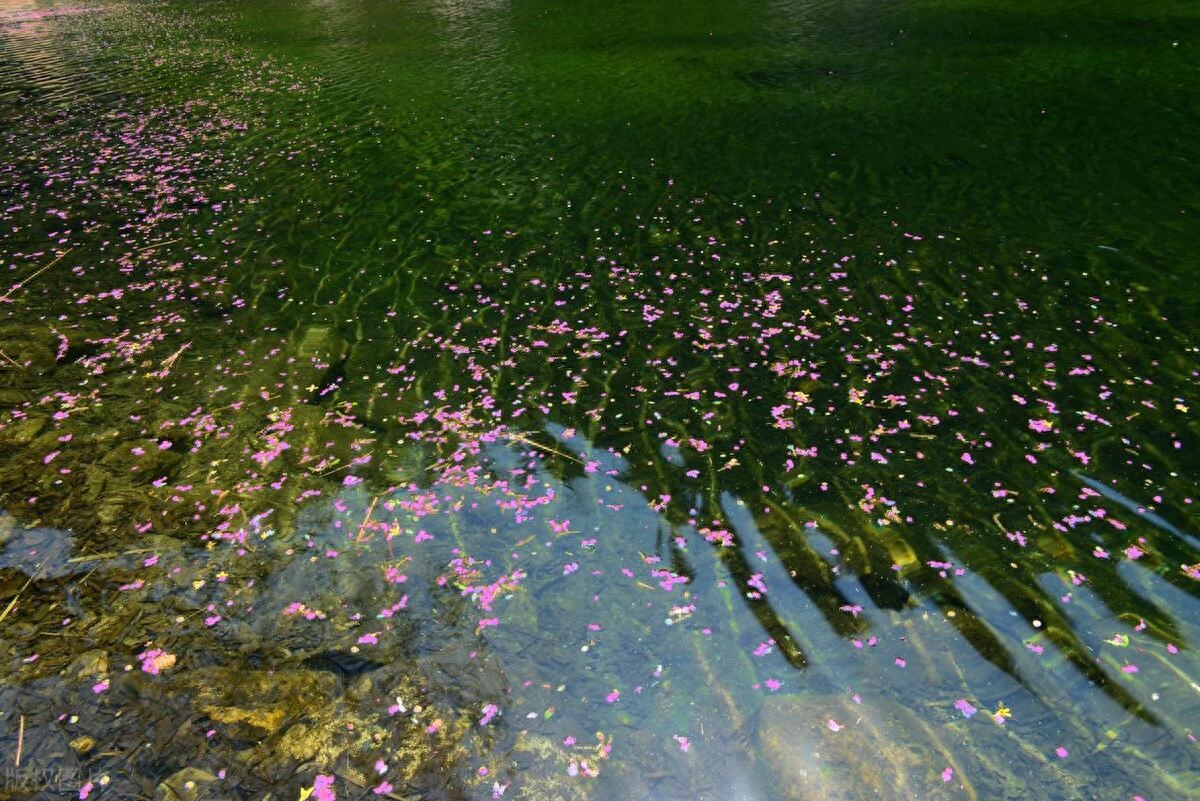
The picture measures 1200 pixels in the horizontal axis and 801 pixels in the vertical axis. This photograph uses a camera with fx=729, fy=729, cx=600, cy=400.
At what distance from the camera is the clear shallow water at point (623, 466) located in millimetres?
7871

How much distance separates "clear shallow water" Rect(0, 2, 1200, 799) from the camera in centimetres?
787

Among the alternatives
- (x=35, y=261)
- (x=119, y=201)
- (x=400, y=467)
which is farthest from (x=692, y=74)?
(x=400, y=467)

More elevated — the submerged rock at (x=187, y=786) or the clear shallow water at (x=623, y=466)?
the clear shallow water at (x=623, y=466)

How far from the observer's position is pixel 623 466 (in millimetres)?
11648

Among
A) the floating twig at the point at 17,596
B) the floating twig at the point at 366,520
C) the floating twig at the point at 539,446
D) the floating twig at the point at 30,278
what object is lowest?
the floating twig at the point at 17,596

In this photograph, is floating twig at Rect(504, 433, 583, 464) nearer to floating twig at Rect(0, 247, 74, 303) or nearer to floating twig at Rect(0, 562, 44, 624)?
Result: floating twig at Rect(0, 562, 44, 624)

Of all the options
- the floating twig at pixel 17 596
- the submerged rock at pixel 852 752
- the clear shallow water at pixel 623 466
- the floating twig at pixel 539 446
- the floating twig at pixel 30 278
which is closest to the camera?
the submerged rock at pixel 852 752

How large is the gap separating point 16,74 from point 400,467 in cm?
5266

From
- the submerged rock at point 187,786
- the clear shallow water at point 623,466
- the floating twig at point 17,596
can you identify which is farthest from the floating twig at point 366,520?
the floating twig at point 17,596

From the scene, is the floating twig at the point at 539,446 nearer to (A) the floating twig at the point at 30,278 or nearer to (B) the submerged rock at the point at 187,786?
(B) the submerged rock at the point at 187,786

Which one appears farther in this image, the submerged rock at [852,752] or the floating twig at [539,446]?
the floating twig at [539,446]

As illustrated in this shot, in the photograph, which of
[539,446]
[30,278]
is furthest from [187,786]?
→ [30,278]

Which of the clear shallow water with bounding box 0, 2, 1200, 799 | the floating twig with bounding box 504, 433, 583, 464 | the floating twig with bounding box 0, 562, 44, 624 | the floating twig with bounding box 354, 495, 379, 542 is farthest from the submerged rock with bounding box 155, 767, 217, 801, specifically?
the floating twig with bounding box 504, 433, 583, 464

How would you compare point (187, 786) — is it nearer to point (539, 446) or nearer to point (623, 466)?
point (539, 446)
